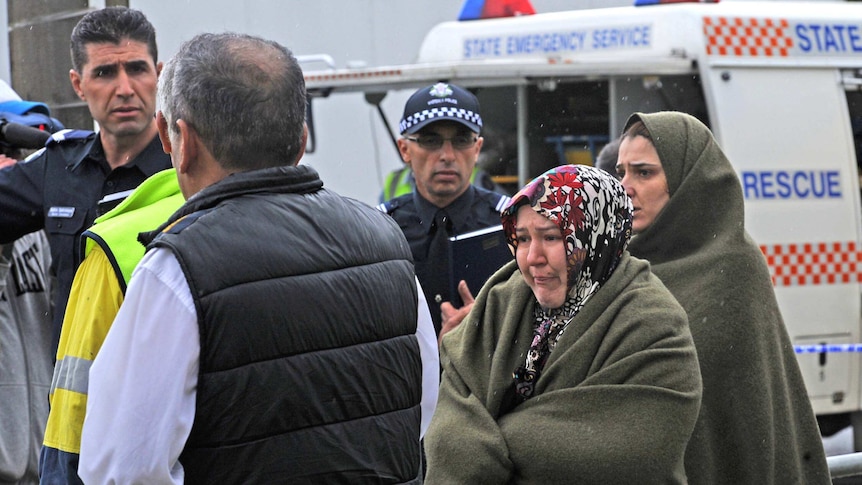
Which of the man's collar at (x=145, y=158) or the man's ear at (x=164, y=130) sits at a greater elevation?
the man's ear at (x=164, y=130)

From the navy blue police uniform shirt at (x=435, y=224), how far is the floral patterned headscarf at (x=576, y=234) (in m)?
1.05

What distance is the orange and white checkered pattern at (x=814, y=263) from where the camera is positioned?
754 cm

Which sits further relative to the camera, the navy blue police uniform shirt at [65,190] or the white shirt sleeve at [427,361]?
the navy blue police uniform shirt at [65,190]

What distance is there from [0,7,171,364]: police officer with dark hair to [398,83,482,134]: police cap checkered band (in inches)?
41.1

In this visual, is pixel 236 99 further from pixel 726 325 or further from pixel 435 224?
pixel 435 224

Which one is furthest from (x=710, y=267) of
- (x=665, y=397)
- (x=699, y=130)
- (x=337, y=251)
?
(x=337, y=251)

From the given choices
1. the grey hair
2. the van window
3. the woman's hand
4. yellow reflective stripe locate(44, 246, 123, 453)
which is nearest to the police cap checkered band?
the woman's hand

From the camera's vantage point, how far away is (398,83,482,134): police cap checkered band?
4668mm

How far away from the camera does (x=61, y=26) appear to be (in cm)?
448

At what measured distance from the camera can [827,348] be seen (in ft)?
25.2

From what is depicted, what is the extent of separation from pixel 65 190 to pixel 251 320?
68.1 inches

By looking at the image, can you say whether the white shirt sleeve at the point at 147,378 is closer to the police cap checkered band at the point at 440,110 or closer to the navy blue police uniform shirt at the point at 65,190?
the navy blue police uniform shirt at the point at 65,190

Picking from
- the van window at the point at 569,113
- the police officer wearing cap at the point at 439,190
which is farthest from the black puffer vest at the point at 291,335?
the van window at the point at 569,113

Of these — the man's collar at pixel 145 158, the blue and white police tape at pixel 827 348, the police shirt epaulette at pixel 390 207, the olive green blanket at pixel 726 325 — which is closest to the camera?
the olive green blanket at pixel 726 325
